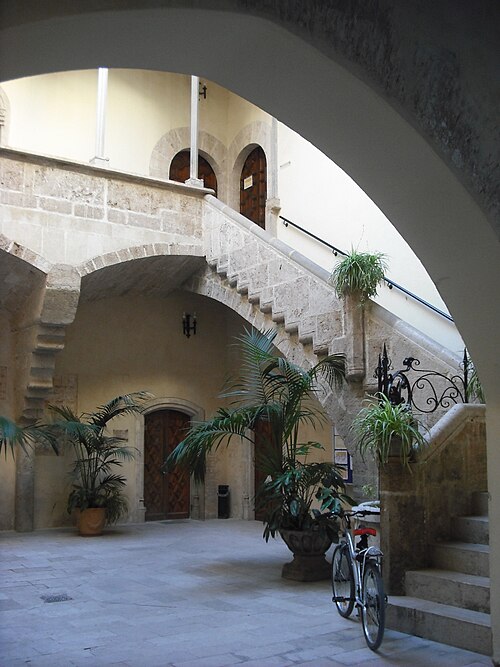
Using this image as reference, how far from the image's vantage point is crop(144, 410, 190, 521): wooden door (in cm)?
1262

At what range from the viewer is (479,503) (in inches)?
216

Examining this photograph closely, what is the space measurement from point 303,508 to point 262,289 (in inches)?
128

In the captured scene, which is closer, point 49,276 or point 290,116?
point 290,116

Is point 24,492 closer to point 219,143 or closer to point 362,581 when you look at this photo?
point 362,581

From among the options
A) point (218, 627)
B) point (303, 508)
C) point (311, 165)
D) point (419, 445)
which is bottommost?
point (218, 627)

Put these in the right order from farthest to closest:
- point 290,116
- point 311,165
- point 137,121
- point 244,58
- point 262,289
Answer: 1. point 137,121
2. point 311,165
3. point 262,289
4. point 290,116
5. point 244,58

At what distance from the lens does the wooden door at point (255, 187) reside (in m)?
14.0

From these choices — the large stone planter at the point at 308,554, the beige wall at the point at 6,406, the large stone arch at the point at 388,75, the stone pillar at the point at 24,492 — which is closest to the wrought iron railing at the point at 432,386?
the large stone planter at the point at 308,554

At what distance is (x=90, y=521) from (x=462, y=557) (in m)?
6.87

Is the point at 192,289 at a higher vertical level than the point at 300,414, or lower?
higher

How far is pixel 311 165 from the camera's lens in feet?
40.4

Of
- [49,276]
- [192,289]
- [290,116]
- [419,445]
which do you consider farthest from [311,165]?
[290,116]

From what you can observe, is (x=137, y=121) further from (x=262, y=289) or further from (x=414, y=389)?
(x=414, y=389)

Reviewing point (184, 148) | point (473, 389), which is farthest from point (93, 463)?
point (473, 389)
